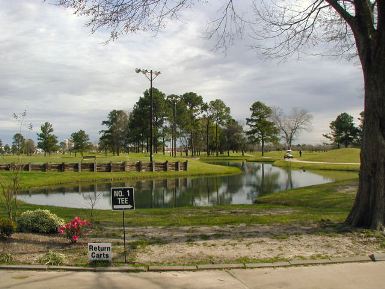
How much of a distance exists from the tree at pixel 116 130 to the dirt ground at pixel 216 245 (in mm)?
85585

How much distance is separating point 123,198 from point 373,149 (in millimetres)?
5608

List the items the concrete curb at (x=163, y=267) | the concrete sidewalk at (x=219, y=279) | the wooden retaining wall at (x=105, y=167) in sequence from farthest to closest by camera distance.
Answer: the wooden retaining wall at (x=105, y=167) → the concrete curb at (x=163, y=267) → the concrete sidewalk at (x=219, y=279)

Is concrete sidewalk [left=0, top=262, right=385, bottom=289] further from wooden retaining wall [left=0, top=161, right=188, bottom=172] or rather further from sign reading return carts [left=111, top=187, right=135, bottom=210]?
wooden retaining wall [left=0, top=161, right=188, bottom=172]

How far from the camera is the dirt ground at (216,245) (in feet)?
26.3

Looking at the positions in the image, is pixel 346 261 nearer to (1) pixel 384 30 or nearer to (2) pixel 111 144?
(1) pixel 384 30

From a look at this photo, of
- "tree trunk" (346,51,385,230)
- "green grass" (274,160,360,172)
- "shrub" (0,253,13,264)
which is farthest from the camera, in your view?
"green grass" (274,160,360,172)

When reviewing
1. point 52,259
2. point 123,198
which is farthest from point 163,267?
point 52,259

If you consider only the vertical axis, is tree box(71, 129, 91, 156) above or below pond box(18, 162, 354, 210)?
above

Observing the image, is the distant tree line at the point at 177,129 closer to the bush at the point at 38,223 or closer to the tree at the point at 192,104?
the tree at the point at 192,104

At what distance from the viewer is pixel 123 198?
8.02 metres

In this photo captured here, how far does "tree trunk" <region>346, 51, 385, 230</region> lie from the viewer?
400 inches

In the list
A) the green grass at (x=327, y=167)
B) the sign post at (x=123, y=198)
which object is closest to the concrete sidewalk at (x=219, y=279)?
the sign post at (x=123, y=198)

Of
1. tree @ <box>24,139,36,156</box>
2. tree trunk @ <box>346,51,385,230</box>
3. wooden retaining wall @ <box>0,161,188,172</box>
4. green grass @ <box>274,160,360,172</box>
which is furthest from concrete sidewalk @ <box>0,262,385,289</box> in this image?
green grass @ <box>274,160,360,172</box>

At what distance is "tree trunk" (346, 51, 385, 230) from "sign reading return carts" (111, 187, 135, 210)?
5.23 metres
